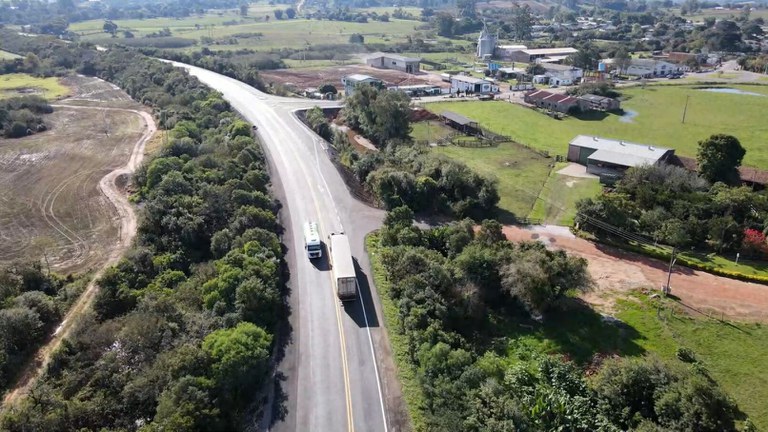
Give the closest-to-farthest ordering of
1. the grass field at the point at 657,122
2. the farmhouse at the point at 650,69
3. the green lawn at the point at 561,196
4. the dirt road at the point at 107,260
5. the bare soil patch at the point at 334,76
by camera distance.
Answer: the dirt road at the point at 107,260, the green lawn at the point at 561,196, the grass field at the point at 657,122, the bare soil patch at the point at 334,76, the farmhouse at the point at 650,69

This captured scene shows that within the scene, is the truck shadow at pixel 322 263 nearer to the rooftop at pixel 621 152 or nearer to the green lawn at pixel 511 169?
A: the green lawn at pixel 511 169

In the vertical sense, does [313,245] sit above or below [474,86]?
below

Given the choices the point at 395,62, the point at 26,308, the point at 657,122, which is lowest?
the point at 26,308

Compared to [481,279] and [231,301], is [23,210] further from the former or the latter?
[481,279]

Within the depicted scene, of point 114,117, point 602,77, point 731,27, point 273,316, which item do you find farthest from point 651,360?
point 731,27

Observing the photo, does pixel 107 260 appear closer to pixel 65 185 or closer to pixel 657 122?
pixel 65 185

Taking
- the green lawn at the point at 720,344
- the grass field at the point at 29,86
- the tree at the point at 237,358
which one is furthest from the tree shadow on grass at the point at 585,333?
the grass field at the point at 29,86

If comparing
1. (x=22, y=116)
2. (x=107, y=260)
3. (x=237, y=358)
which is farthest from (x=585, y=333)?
(x=22, y=116)
